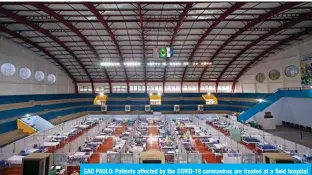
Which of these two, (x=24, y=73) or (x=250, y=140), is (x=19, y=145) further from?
(x=250, y=140)

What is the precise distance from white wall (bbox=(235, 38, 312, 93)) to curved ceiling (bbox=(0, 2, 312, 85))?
1.11 meters

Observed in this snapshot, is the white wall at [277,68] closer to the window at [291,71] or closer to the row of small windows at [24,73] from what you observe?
the window at [291,71]

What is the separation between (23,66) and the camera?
24.0 meters

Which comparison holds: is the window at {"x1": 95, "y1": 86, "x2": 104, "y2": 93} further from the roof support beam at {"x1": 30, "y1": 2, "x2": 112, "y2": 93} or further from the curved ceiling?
the roof support beam at {"x1": 30, "y1": 2, "x2": 112, "y2": 93}

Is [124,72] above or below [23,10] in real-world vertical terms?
below

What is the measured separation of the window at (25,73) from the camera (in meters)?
23.8

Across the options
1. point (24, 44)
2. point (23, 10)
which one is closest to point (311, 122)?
point (23, 10)

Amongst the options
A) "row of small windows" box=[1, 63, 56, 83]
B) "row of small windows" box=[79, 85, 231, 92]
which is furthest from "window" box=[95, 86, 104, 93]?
"row of small windows" box=[1, 63, 56, 83]

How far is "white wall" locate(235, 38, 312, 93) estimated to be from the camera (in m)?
23.3

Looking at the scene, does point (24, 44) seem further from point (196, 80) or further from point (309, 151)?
point (309, 151)

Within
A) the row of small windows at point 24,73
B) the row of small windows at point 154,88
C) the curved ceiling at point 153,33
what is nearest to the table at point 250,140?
the curved ceiling at point 153,33

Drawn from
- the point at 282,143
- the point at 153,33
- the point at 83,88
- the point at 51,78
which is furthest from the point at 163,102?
the point at 282,143

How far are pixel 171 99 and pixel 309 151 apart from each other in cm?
2582

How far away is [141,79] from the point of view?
36.0 meters
